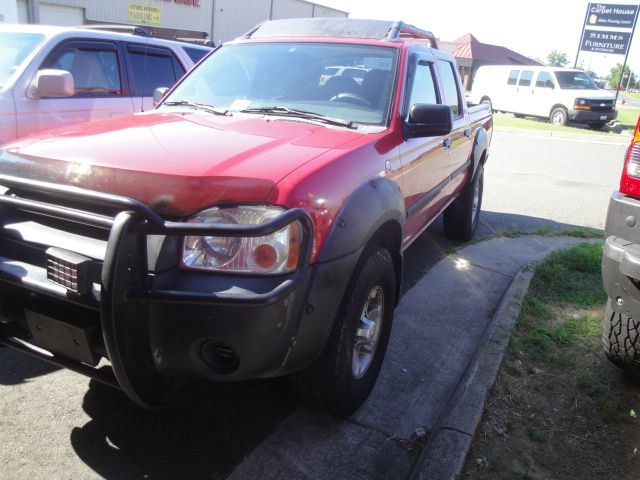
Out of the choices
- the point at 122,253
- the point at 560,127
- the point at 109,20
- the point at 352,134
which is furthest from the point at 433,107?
the point at 109,20

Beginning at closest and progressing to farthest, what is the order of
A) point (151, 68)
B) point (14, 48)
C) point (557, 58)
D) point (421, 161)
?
point (421, 161)
point (14, 48)
point (151, 68)
point (557, 58)

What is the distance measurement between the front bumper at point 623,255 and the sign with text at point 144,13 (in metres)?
26.4

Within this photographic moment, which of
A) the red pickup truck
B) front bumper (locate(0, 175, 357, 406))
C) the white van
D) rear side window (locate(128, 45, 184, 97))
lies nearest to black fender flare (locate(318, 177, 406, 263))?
the red pickup truck

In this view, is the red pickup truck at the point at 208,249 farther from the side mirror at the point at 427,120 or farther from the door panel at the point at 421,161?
the door panel at the point at 421,161

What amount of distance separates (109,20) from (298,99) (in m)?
24.5

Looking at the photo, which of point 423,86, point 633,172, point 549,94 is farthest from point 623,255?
point 549,94

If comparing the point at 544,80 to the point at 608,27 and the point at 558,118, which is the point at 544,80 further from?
the point at 608,27

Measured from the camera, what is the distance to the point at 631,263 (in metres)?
2.52

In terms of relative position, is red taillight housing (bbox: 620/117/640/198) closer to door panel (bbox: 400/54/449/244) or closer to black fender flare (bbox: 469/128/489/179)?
door panel (bbox: 400/54/449/244)

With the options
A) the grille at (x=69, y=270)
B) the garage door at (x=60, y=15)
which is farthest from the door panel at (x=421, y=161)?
the garage door at (x=60, y=15)

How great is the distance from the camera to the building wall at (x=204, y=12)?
23.5m

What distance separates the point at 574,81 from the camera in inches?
792

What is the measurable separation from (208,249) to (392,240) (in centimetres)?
127

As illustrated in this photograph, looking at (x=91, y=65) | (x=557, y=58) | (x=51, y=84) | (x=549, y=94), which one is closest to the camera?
(x=51, y=84)
